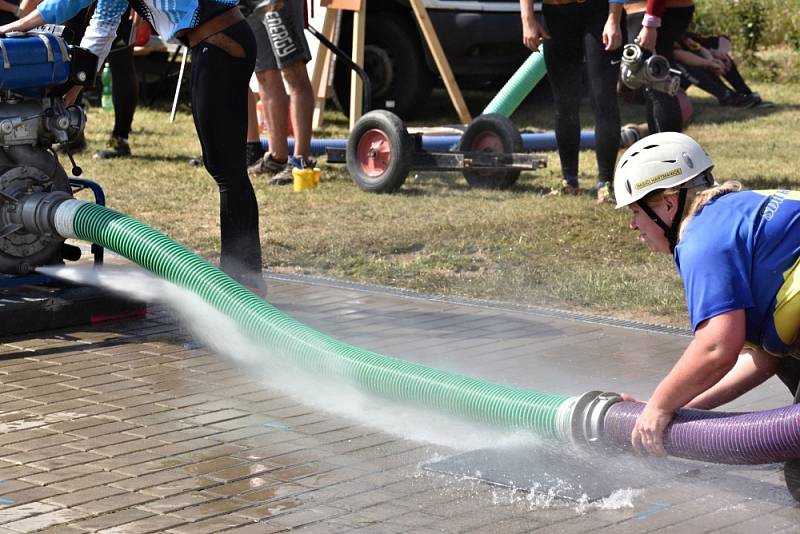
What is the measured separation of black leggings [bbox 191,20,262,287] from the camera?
621cm

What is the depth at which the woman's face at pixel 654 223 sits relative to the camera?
4051mm

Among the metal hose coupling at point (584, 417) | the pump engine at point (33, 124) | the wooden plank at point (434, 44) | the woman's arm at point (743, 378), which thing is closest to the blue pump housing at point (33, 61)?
the pump engine at point (33, 124)

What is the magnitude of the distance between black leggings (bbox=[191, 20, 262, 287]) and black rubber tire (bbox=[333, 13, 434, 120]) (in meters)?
6.85

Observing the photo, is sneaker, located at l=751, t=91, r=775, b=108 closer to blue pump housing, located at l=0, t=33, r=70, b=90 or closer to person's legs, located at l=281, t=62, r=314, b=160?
person's legs, located at l=281, t=62, r=314, b=160

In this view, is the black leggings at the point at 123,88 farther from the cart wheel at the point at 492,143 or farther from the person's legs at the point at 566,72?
the person's legs at the point at 566,72

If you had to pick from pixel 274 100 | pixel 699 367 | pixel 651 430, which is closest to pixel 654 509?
pixel 651 430

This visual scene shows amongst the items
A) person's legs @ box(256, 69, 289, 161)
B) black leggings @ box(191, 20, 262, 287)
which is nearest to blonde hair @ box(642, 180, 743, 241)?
black leggings @ box(191, 20, 262, 287)

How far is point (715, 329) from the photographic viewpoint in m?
3.75

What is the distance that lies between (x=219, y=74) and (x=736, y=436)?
319cm

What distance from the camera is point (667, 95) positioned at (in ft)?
30.4

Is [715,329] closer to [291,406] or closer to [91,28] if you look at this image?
[291,406]

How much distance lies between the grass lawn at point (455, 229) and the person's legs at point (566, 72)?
31cm

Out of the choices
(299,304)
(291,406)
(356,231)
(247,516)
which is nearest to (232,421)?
(291,406)

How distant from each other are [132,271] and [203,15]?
1.63 m
